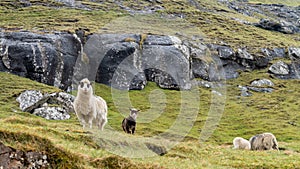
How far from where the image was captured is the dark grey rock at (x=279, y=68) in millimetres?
118062

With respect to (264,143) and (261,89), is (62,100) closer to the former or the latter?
(264,143)

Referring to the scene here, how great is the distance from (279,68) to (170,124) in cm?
6334

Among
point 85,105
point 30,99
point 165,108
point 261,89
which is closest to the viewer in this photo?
point 85,105

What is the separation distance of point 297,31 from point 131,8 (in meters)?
87.8

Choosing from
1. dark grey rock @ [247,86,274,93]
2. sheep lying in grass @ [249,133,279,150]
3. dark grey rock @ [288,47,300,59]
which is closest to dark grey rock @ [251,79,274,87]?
dark grey rock @ [247,86,274,93]

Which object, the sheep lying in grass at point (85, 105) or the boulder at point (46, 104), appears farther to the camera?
the boulder at point (46, 104)

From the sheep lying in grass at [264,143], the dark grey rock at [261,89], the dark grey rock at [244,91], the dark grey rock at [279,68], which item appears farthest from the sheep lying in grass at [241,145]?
the dark grey rock at [279,68]

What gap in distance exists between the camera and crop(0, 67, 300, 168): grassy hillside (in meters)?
16.3

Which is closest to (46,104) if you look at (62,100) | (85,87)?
(62,100)

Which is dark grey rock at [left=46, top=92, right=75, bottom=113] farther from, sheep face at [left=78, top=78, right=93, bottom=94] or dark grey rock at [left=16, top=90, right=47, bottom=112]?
sheep face at [left=78, top=78, right=93, bottom=94]

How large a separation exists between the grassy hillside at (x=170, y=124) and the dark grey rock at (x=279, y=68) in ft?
12.0

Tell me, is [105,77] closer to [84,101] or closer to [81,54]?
[81,54]

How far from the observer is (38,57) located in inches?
3172

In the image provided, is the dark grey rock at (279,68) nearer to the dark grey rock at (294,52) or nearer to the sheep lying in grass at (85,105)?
the dark grey rock at (294,52)
